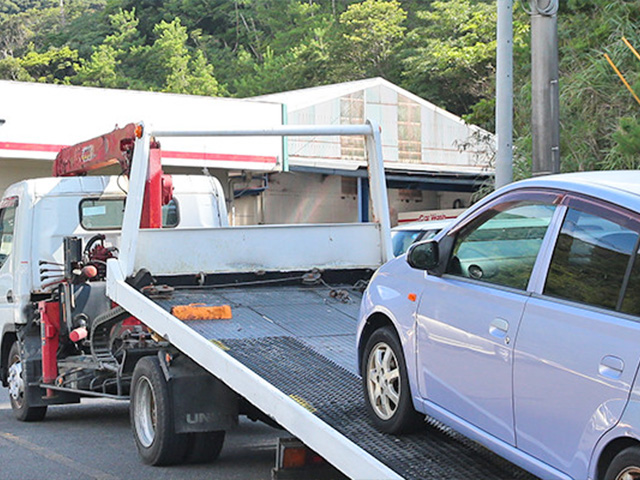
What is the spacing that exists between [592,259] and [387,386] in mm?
1760

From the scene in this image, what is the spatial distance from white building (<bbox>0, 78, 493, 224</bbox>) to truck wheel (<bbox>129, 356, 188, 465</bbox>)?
15.3 metres

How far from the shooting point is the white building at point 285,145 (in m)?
25.5

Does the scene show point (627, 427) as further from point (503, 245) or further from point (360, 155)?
point (360, 155)

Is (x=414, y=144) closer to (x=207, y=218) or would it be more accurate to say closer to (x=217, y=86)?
(x=207, y=218)

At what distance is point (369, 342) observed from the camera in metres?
5.71

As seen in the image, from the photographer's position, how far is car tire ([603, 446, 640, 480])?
3.52m

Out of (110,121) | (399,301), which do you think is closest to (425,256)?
(399,301)

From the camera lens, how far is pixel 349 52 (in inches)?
2137

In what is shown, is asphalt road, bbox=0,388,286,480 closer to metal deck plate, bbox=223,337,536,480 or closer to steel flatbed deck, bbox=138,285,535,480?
steel flatbed deck, bbox=138,285,535,480

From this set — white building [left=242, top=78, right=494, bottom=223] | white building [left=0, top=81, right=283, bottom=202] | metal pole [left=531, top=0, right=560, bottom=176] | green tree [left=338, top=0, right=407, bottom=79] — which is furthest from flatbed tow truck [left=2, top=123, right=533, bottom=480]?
green tree [left=338, top=0, right=407, bottom=79]

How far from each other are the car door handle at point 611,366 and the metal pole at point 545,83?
6.82 meters

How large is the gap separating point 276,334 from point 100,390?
298cm

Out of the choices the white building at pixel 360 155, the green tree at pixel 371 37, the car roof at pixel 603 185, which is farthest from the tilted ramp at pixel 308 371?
the green tree at pixel 371 37

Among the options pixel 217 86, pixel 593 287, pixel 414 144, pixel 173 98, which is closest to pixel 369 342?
pixel 593 287
